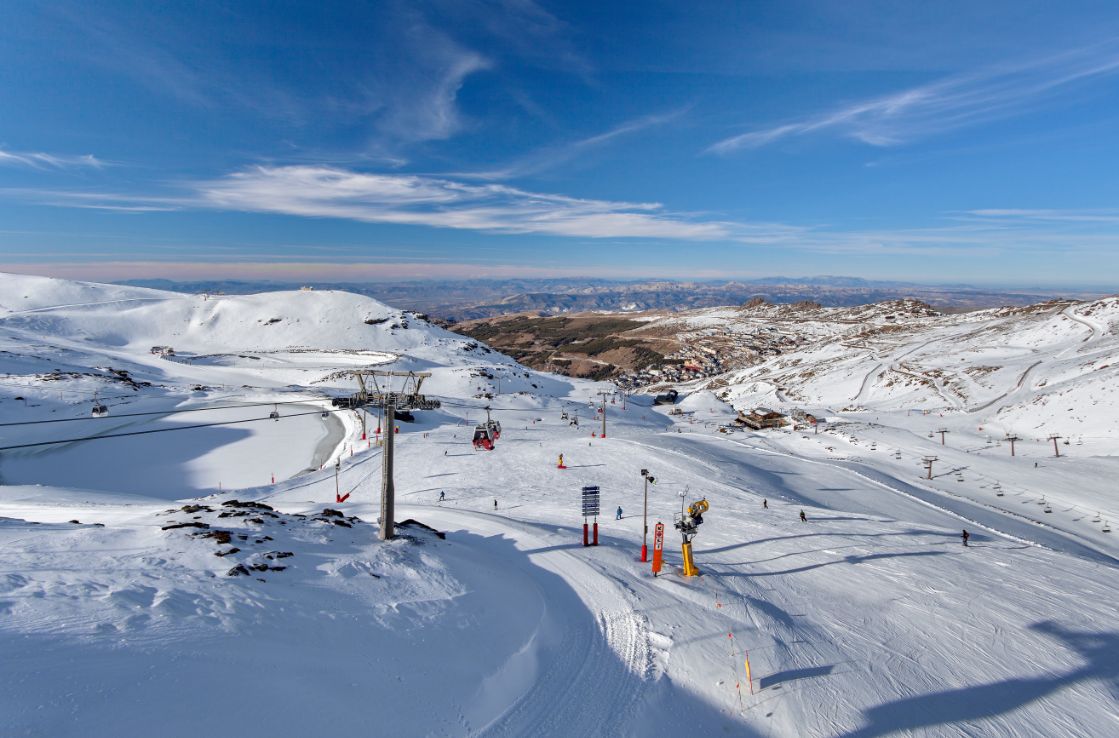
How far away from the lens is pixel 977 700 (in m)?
10.7

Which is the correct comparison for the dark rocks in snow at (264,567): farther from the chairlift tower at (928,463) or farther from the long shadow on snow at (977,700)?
the chairlift tower at (928,463)

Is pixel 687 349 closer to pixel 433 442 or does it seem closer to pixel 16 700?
pixel 433 442

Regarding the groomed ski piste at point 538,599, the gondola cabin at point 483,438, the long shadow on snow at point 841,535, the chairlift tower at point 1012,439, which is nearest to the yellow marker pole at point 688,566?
the groomed ski piste at point 538,599

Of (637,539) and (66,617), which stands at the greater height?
(66,617)

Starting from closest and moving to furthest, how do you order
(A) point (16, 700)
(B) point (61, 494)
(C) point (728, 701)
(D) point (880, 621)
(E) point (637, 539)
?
1. (A) point (16, 700)
2. (C) point (728, 701)
3. (D) point (880, 621)
4. (E) point (637, 539)
5. (B) point (61, 494)

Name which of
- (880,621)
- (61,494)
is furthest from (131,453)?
(880,621)

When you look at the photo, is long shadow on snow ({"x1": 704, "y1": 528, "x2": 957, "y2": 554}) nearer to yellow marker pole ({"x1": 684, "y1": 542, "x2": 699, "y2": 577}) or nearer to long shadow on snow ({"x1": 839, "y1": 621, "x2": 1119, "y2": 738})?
yellow marker pole ({"x1": 684, "y1": 542, "x2": 699, "y2": 577})

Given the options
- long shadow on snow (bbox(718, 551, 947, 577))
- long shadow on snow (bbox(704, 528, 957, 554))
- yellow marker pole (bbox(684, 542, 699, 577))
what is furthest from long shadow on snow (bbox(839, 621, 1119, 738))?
long shadow on snow (bbox(704, 528, 957, 554))

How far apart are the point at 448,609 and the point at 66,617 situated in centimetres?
714

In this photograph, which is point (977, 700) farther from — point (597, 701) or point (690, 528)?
point (597, 701)

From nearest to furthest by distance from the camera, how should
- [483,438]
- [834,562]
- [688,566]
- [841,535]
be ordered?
[688,566] → [834,562] → [841,535] → [483,438]

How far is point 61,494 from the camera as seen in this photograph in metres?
25.1

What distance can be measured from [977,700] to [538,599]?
10320 mm

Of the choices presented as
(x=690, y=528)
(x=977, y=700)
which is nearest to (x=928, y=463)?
(x=690, y=528)
